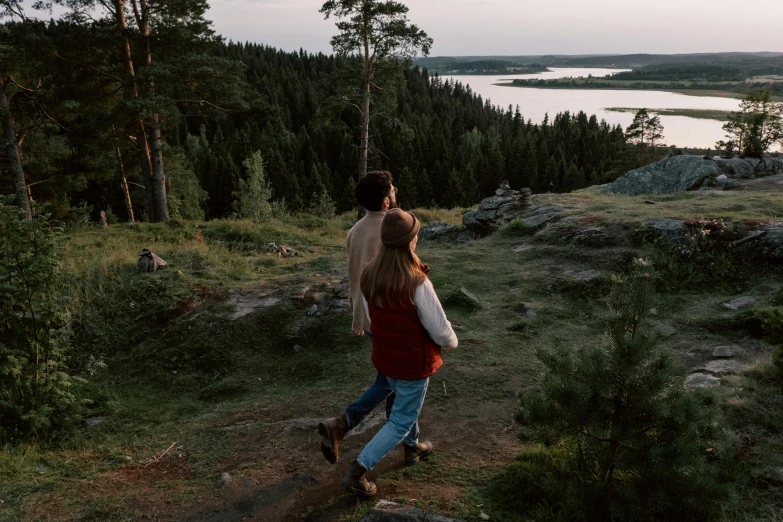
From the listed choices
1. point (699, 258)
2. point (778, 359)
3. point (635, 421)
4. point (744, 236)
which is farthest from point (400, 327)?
point (744, 236)

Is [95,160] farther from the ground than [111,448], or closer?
farther from the ground

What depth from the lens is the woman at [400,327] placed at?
2809 mm

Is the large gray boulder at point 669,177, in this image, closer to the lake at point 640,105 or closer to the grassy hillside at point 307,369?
the grassy hillside at point 307,369

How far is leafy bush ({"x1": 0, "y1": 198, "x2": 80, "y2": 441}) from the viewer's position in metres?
3.96

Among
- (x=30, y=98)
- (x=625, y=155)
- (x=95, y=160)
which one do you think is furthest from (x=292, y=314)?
(x=625, y=155)

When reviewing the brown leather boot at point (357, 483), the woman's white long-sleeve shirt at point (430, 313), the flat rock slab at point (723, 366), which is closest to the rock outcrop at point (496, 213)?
the flat rock slab at point (723, 366)

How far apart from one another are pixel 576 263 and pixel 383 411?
4.97m

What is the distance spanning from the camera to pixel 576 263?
8070 millimetres

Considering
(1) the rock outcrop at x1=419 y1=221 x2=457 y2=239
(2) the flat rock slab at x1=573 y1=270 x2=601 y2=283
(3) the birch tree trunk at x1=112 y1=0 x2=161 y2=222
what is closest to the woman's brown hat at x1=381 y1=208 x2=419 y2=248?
(2) the flat rock slab at x1=573 y1=270 x2=601 y2=283

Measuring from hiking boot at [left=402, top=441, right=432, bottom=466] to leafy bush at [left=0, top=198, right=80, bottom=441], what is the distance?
294 centimetres

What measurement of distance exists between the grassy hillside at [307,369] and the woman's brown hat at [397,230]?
1125mm

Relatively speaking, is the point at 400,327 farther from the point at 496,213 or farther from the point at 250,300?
the point at 496,213

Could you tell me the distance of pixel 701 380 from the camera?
427cm

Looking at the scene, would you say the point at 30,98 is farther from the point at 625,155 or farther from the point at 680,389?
the point at 625,155
